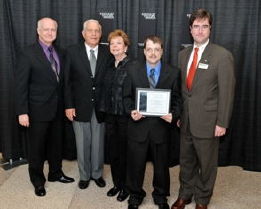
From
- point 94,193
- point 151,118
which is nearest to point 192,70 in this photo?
point 151,118

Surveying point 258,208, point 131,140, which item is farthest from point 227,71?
point 258,208

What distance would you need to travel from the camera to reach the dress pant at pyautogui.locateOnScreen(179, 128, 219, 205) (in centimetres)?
271

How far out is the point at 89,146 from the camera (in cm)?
322

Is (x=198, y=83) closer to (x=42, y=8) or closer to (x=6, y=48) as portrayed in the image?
(x=42, y=8)

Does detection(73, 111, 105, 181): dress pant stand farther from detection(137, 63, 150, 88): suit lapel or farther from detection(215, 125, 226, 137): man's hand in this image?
detection(215, 125, 226, 137): man's hand

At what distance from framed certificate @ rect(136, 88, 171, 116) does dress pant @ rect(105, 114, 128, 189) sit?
0.27m

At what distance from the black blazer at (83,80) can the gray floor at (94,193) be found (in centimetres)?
75

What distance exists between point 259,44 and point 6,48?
9.31ft

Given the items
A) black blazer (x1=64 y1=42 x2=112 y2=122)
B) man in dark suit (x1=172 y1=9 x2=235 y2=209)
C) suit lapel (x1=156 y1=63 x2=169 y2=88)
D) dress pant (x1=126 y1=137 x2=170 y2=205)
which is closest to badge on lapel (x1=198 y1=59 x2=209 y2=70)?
man in dark suit (x1=172 y1=9 x2=235 y2=209)

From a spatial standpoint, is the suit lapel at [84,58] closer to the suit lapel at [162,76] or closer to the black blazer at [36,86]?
the black blazer at [36,86]

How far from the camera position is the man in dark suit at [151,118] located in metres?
2.60

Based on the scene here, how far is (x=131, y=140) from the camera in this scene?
2.74m

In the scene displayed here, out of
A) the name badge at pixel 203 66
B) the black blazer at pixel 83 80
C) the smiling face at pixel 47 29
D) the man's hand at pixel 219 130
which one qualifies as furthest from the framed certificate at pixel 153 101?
the smiling face at pixel 47 29

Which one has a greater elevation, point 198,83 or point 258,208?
point 198,83
